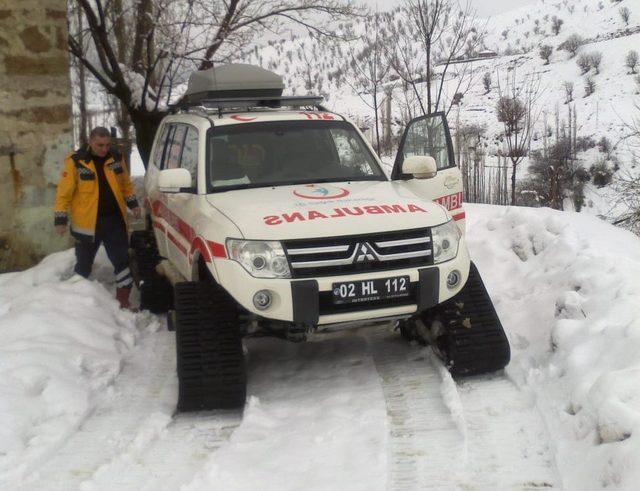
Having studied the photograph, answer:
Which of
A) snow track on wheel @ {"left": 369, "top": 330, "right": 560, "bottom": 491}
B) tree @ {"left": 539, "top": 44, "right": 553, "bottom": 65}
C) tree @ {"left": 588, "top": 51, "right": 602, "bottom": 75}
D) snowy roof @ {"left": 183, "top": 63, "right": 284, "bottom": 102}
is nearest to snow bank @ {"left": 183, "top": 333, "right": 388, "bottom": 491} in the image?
snow track on wheel @ {"left": 369, "top": 330, "right": 560, "bottom": 491}

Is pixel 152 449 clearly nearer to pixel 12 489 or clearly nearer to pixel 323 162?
pixel 12 489

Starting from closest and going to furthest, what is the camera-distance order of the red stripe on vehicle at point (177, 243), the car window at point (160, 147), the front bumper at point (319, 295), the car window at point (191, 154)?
the front bumper at point (319, 295) → the red stripe on vehicle at point (177, 243) → the car window at point (191, 154) → the car window at point (160, 147)

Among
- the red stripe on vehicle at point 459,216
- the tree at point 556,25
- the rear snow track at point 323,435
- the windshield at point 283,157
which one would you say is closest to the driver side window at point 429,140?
the red stripe on vehicle at point 459,216

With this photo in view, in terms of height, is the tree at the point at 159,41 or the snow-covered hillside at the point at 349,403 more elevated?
the tree at the point at 159,41

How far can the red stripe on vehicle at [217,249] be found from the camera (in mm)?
4659

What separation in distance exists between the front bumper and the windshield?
114 centimetres

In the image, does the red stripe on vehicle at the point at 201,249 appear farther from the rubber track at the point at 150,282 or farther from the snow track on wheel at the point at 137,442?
the rubber track at the point at 150,282

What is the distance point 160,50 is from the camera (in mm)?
11969

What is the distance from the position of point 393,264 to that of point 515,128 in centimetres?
A: 1297

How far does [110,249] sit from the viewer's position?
6898 mm

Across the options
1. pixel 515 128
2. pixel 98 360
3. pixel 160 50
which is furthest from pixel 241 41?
pixel 98 360

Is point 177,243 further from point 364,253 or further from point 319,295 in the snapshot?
point 364,253

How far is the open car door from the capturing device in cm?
611

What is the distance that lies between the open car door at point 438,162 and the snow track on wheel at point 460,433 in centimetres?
157
